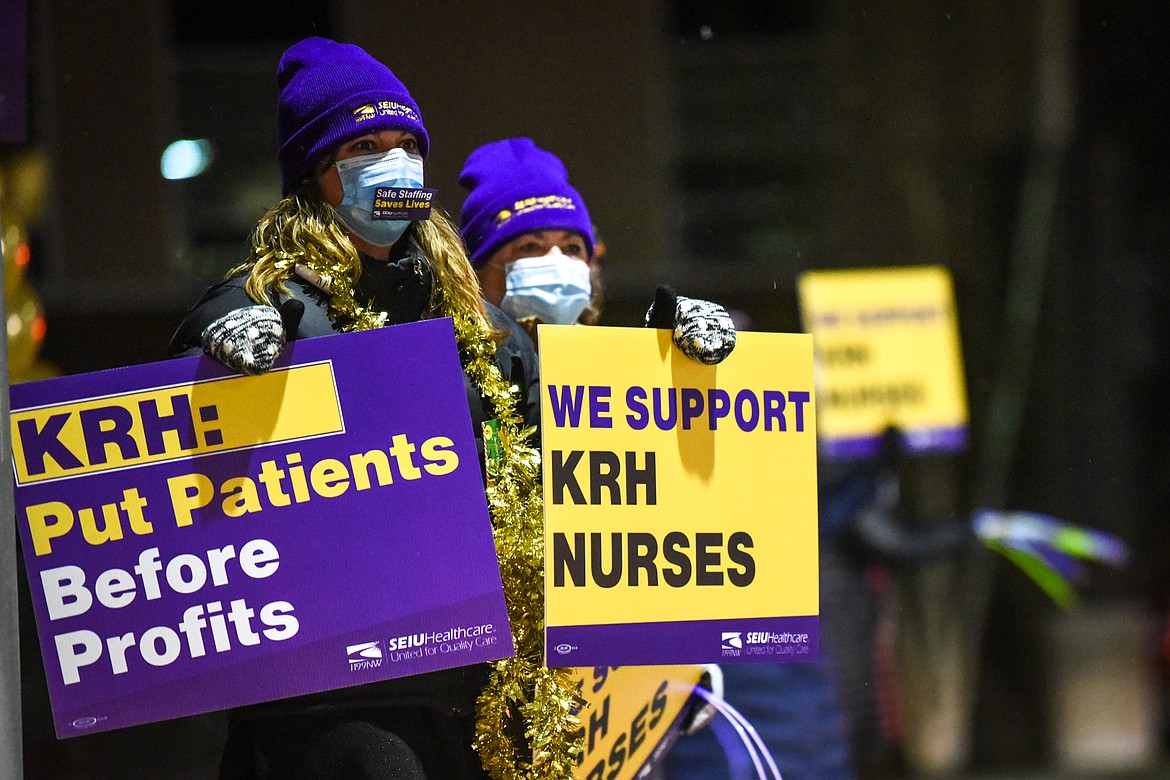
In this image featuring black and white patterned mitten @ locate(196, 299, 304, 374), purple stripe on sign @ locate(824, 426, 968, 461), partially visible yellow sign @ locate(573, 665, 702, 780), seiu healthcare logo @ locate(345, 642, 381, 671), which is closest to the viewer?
black and white patterned mitten @ locate(196, 299, 304, 374)

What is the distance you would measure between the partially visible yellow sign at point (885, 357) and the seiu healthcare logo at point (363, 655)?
3.89 m

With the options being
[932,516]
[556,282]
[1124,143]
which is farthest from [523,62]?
[1124,143]

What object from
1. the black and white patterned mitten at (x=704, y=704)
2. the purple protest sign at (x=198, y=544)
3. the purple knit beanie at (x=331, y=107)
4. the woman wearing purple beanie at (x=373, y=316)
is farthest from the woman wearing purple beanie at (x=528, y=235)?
the black and white patterned mitten at (x=704, y=704)

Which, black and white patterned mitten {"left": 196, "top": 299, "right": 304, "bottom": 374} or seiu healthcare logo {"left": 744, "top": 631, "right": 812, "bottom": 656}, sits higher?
black and white patterned mitten {"left": 196, "top": 299, "right": 304, "bottom": 374}

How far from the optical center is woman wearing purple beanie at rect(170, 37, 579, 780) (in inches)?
94.1

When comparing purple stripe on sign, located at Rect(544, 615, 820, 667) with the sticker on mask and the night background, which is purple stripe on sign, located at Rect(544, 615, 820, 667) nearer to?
the sticker on mask

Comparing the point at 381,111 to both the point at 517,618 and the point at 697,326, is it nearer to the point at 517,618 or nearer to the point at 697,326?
the point at 697,326

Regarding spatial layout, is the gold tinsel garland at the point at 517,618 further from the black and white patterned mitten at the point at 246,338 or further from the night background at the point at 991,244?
the night background at the point at 991,244

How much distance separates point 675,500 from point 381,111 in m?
0.78

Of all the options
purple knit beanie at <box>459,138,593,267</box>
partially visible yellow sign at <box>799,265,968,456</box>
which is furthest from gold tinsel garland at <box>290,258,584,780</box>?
partially visible yellow sign at <box>799,265,968,456</box>

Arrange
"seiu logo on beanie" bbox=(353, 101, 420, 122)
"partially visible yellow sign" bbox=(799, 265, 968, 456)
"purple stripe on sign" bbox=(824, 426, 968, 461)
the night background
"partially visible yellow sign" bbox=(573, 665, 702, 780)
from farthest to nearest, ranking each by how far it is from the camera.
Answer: the night background, "partially visible yellow sign" bbox=(799, 265, 968, 456), "purple stripe on sign" bbox=(824, 426, 968, 461), "partially visible yellow sign" bbox=(573, 665, 702, 780), "seiu logo on beanie" bbox=(353, 101, 420, 122)

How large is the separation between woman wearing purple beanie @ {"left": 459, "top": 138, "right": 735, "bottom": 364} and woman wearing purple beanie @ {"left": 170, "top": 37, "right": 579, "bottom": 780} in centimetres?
31

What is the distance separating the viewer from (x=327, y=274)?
8.05 ft

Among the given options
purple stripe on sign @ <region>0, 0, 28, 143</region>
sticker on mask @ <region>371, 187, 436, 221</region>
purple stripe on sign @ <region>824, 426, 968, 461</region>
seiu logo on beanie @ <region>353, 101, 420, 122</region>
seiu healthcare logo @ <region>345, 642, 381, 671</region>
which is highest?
purple stripe on sign @ <region>0, 0, 28, 143</region>
